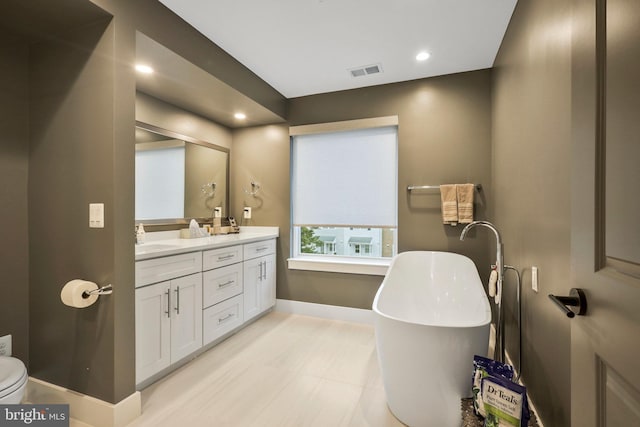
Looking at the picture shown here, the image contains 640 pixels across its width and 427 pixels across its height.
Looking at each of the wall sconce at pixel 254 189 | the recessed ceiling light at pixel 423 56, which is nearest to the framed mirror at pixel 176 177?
the wall sconce at pixel 254 189

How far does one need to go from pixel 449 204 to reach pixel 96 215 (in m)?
2.64

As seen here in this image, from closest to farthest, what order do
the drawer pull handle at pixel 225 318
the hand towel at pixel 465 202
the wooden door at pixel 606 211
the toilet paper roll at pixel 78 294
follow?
the wooden door at pixel 606 211 < the toilet paper roll at pixel 78 294 < the drawer pull handle at pixel 225 318 < the hand towel at pixel 465 202

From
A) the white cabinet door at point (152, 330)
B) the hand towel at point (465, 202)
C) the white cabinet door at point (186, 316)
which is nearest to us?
the white cabinet door at point (152, 330)

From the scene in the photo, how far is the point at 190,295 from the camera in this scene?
2.25 m

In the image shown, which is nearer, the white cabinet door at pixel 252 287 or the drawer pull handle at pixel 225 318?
the drawer pull handle at pixel 225 318

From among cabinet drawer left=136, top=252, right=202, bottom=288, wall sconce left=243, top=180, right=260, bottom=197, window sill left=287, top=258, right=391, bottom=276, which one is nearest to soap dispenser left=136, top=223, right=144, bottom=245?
cabinet drawer left=136, top=252, right=202, bottom=288

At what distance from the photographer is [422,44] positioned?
2367mm

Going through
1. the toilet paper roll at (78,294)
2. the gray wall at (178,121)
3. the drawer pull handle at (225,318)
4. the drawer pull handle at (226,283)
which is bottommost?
the drawer pull handle at (225,318)

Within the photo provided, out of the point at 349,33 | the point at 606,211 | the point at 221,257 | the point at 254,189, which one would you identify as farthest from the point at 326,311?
the point at 606,211

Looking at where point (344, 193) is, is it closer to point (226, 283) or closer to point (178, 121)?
point (226, 283)

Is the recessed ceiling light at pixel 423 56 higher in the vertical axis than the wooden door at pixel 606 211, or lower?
higher

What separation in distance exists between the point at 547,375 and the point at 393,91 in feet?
8.54

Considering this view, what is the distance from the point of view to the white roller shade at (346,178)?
311 cm

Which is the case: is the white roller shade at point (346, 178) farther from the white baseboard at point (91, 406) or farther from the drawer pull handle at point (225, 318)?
the white baseboard at point (91, 406)
